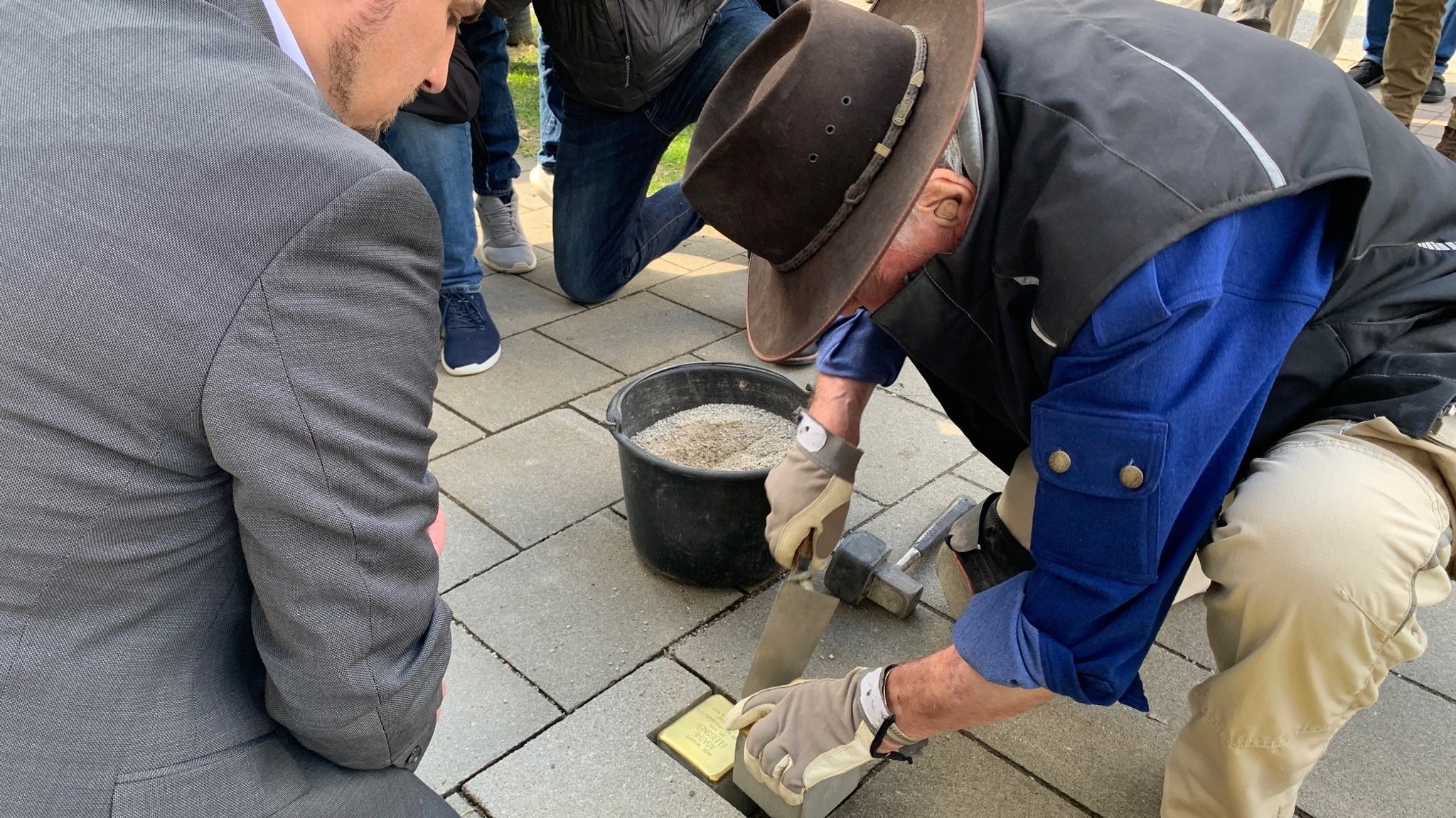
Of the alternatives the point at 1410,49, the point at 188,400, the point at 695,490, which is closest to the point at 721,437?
the point at 695,490

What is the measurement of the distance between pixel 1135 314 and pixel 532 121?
556 centimetres

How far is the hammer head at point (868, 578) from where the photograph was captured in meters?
2.24

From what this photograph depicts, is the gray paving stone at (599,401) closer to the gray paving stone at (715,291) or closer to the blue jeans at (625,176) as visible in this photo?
the blue jeans at (625,176)

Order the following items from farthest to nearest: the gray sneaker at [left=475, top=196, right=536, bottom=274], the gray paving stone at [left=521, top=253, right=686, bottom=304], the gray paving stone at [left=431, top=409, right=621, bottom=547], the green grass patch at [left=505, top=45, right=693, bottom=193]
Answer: the green grass patch at [left=505, top=45, right=693, bottom=193] < the gray sneaker at [left=475, top=196, right=536, bottom=274] < the gray paving stone at [left=521, top=253, right=686, bottom=304] < the gray paving stone at [left=431, top=409, right=621, bottom=547]

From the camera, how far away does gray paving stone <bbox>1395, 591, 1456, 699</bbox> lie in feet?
7.07

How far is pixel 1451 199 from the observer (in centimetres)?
161

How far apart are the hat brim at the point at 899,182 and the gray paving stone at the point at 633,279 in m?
2.48

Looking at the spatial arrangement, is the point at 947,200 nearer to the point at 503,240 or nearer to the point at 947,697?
the point at 947,697

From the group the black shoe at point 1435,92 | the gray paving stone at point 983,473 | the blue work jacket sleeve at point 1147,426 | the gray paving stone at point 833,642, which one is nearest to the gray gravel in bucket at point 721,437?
the gray paving stone at point 833,642

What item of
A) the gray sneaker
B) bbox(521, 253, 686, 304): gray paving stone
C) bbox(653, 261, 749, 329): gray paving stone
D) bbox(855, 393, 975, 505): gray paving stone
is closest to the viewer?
bbox(855, 393, 975, 505): gray paving stone

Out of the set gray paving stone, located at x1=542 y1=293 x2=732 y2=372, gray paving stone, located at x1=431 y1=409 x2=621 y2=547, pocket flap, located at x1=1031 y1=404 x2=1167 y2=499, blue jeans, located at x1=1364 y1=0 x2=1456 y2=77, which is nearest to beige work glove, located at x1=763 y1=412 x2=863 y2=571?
pocket flap, located at x1=1031 y1=404 x2=1167 y2=499

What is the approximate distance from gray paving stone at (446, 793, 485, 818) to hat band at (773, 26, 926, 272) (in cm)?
120

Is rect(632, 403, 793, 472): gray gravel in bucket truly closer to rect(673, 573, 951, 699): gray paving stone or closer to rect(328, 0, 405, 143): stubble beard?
rect(673, 573, 951, 699): gray paving stone

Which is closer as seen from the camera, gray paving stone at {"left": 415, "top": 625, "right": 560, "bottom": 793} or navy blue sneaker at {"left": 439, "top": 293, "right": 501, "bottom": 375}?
gray paving stone at {"left": 415, "top": 625, "right": 560, "bottom": 793}
